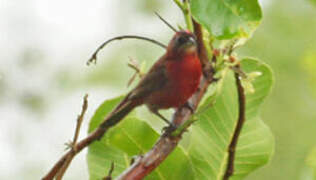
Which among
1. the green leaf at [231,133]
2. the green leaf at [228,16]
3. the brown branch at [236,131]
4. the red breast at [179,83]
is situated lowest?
the green leaf at [231,133]

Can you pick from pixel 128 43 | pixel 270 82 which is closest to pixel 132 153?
pixel 270 82

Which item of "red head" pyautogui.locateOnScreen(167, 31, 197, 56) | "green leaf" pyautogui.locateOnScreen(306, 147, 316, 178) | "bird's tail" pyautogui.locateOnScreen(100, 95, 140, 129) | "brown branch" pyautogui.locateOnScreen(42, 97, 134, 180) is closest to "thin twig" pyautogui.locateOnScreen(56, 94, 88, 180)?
"brown branch" pyautogui.locateOnScreen(42, 97, 134, 180)

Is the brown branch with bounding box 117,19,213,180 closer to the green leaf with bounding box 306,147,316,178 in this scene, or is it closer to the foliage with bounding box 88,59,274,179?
the foliage with bounding box 88,59,274,179

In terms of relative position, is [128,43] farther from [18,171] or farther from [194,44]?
[194,44]

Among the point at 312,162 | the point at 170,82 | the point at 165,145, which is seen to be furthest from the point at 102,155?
the point at 312,162

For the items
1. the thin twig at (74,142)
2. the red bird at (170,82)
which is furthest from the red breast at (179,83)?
the thin twig at (74,142)

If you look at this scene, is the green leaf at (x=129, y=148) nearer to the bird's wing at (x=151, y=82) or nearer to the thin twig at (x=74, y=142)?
the bird's wing at (x=151, y=82)
